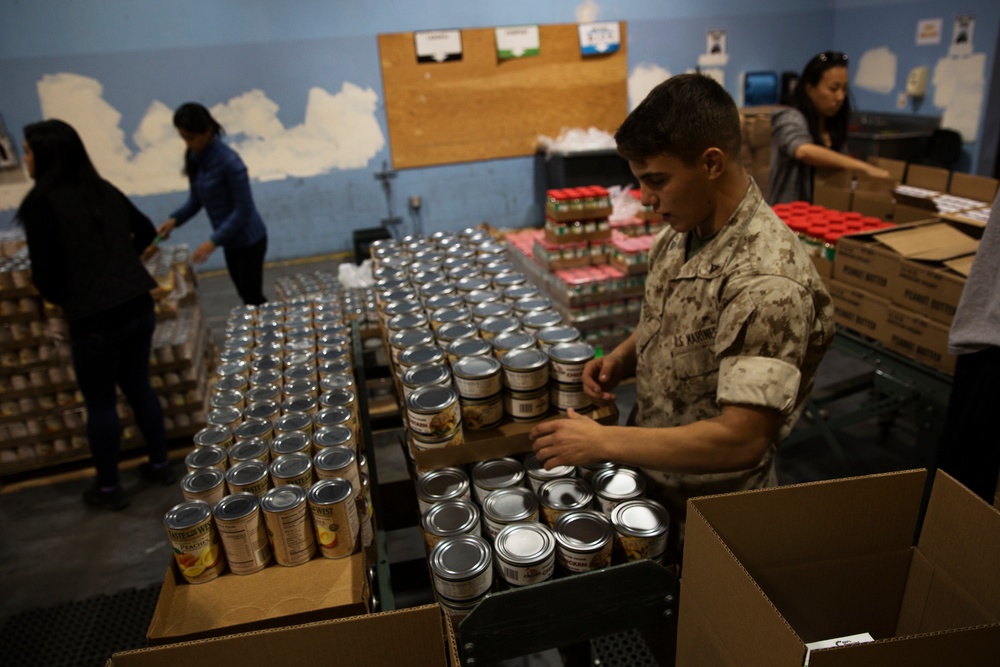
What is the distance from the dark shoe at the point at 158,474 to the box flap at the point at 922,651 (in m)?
3.70

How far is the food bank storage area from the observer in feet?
3.40

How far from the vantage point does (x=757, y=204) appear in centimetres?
150

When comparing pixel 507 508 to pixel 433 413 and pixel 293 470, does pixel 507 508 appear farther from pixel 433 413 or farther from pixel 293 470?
pixel 293 470

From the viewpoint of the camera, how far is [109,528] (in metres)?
3.33

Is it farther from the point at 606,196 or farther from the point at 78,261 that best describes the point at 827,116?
the point at 78,261

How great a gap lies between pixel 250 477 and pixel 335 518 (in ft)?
0.96

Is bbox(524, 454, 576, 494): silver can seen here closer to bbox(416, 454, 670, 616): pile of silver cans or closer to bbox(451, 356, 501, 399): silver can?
bbox(416, 454, 670, 616): pile of silver cans

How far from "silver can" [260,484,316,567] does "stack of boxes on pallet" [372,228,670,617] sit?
282mm

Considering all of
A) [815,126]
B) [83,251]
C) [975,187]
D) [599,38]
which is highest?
[599,38]

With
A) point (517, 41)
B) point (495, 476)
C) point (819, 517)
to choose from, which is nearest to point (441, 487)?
point (495, 476)

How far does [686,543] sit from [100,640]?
2685 millimetres

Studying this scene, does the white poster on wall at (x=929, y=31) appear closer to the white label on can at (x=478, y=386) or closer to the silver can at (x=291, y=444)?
the white label on can at (x=478, y=386)

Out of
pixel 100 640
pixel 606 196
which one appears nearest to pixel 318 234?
pixel 606 196

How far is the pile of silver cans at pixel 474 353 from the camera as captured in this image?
67.1 inches
